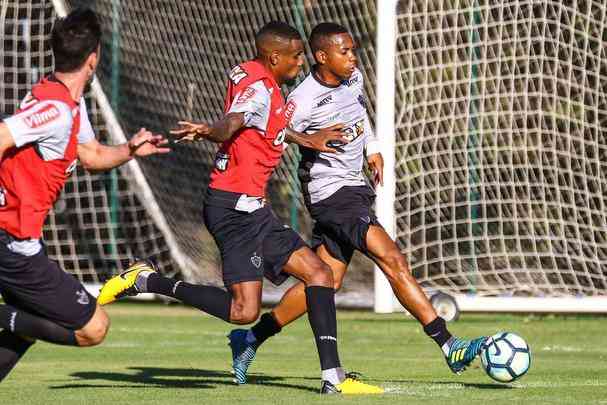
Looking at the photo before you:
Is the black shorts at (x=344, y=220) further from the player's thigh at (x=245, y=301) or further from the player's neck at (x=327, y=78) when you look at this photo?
the player's thigh at (x=245, y=301)

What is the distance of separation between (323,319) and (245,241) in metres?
0.63

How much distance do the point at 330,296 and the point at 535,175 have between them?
6.80m

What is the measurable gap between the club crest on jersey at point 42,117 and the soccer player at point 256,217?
5.81ft

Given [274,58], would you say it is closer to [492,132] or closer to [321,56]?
[321,56]

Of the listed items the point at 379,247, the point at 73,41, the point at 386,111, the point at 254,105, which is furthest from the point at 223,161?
the point at 386,111

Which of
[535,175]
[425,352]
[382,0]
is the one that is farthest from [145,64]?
[425,352]

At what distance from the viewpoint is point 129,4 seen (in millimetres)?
16578

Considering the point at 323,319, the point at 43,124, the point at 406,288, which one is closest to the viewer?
the point at 43,124

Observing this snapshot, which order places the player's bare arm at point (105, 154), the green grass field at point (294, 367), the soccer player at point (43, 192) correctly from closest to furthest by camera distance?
1. the soccer player at point (43, 192)
2. the player's bare arm at point (105, 154)
3. the green grass field at point (294, 367)

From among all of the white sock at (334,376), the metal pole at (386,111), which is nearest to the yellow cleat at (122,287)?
the white sock at (334,376)

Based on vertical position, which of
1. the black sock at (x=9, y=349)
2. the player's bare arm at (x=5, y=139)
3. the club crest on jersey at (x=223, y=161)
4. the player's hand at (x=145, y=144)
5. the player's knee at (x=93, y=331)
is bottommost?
the black sock at (x=9, y=349)

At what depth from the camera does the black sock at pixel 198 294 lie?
28.5ft

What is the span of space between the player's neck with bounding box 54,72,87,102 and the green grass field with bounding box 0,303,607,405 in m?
1.70

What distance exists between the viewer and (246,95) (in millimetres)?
8430
